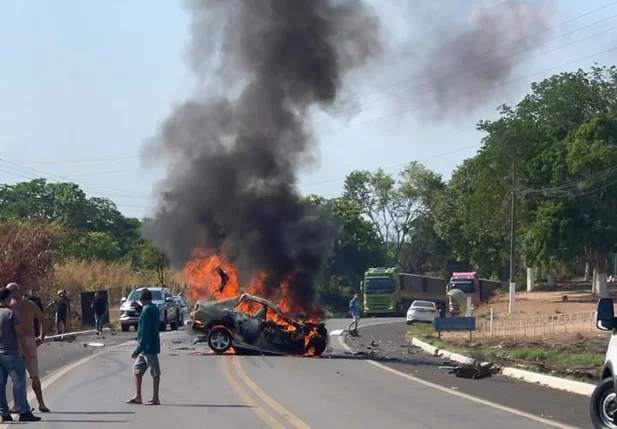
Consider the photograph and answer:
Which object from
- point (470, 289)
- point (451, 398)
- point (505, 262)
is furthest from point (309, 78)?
point (505, 262)

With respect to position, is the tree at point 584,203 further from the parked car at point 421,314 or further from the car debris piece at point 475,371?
the car debris piece at point 475,371

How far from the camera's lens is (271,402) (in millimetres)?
16406

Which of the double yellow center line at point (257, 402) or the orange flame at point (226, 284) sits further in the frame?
the orange flame at point (226, 284)

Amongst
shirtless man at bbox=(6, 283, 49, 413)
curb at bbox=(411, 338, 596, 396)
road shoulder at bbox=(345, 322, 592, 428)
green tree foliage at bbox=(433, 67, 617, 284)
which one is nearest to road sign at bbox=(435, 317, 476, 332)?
road shoulder at bbox=(345, 322, 592, 428)

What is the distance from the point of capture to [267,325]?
2820 cm

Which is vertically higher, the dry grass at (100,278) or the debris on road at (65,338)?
the dry grass at (100,278)

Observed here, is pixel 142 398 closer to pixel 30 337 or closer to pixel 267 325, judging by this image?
pixel 30 337

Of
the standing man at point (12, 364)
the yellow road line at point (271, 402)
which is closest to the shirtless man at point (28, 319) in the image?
the standing man at point (12, 364)

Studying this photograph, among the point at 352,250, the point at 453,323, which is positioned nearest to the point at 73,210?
the point at 352,250

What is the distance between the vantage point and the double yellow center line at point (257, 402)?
13.8m

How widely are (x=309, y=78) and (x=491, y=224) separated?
144ft

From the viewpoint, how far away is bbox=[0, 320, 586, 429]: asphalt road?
553 inches

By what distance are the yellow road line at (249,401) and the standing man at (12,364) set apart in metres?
2.96

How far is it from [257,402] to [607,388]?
19.0ft
